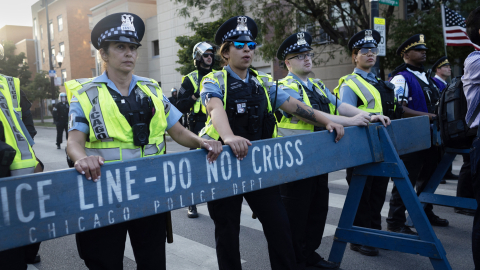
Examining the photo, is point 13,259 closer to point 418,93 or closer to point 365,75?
point 365,75

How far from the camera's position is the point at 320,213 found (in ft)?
11.5

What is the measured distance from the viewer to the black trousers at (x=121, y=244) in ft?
6.97

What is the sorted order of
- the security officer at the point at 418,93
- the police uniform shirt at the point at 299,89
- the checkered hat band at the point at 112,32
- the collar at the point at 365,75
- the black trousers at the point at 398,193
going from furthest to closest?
the security officer at the point at 418,93 < the black trousers at the point at 398,193 < the collar at the point at 365,75 < the police uniform shirt at the point at 299,89 < the checkered hat band at the point at 112,32

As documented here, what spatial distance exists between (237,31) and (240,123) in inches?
26.0

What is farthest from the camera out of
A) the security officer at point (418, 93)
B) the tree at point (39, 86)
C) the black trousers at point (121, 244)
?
the tree at point (39, 86)

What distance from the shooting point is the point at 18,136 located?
8.18 feet

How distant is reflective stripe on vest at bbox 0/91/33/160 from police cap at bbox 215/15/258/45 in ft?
4.90

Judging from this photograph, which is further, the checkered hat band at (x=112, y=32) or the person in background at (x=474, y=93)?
the person in background at (x=474, y=93)

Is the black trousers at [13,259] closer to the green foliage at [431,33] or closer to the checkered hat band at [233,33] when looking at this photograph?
the checkered hat band at [233,33]

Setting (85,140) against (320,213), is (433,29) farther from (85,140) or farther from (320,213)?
(85,140)

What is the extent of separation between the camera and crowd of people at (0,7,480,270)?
220 cm

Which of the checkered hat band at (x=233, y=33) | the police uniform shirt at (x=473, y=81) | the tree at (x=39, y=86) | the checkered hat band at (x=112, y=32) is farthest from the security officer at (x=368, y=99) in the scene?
the tree at (x=39, y=86)

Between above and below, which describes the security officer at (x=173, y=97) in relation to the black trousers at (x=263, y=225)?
above

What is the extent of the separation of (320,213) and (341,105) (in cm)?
100
